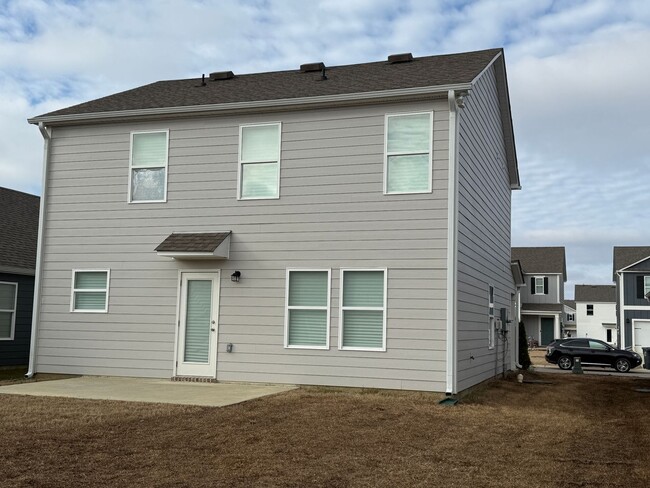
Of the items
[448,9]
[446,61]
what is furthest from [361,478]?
[446,61]

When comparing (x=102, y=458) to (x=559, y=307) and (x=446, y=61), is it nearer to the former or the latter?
(x=446, y=61)

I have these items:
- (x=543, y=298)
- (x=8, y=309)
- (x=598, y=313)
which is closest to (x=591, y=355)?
(x=8, y=309)

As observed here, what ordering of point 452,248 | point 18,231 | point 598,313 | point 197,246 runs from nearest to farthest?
point 452,248, point 197,246, point 18,231, point 598,313

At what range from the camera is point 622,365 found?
2512cm

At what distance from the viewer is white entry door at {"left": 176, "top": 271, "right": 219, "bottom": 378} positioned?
13.1 m

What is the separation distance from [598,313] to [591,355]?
35769 millimetres

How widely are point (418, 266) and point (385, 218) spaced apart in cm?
106

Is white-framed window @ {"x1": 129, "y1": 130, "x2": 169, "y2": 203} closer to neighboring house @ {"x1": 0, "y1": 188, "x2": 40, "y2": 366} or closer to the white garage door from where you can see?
neighboring house @ {"x1": 0, "y1": 188, "x2": 40, "y2": 366}

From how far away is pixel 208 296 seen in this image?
13250 millimetres

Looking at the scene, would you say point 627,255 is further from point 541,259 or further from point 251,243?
point 251,243

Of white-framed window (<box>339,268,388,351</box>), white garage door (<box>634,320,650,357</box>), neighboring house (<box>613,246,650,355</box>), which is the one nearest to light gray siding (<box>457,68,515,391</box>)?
white-framed window (<box>339,268,388,351</box>)

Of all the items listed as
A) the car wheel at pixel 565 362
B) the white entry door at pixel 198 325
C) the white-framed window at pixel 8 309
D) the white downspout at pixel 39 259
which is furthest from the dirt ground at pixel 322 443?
the car wheel at pixel 565 362

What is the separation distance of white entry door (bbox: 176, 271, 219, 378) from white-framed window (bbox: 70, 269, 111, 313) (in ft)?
5.82

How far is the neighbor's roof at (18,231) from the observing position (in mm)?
17828
